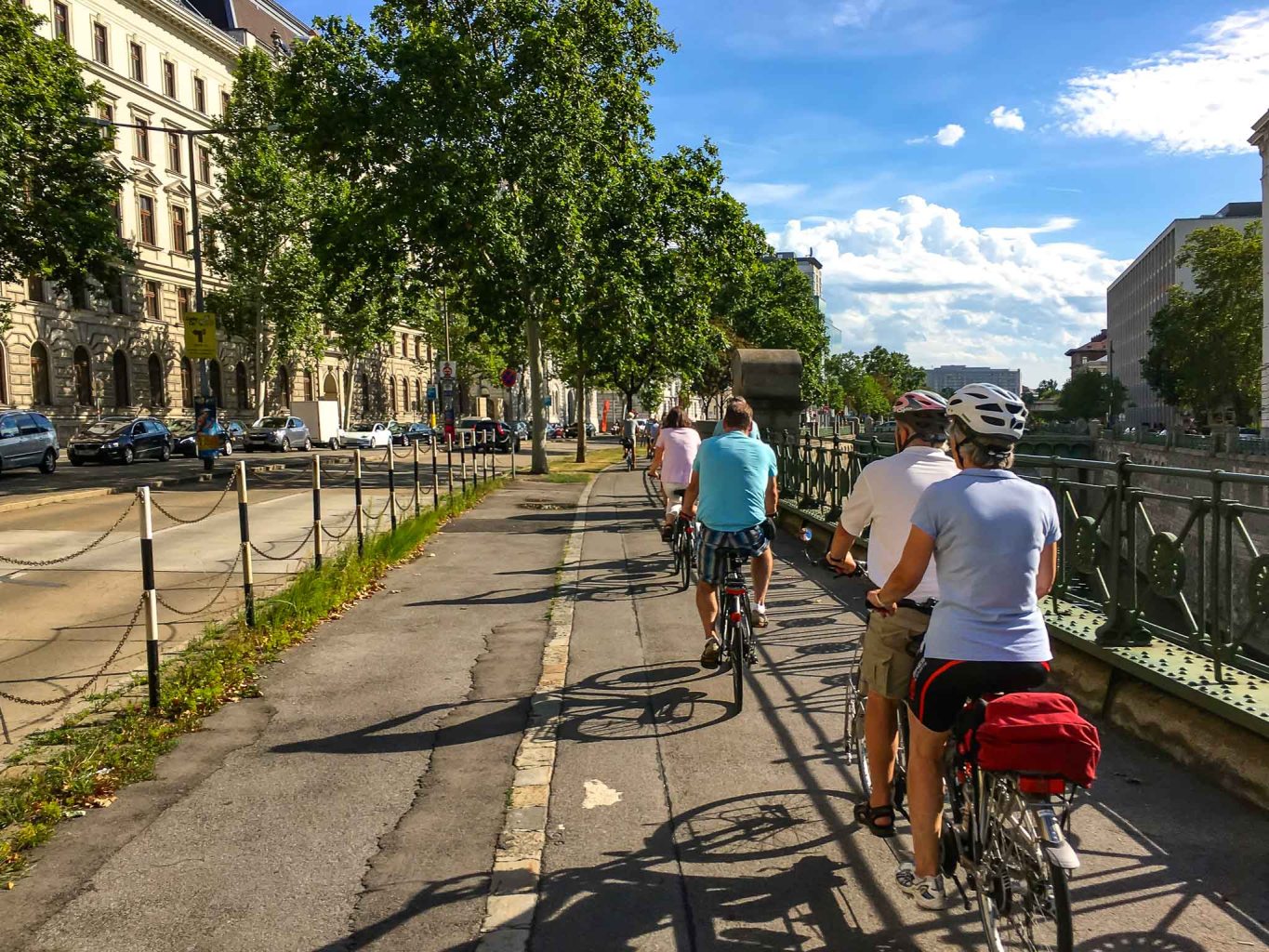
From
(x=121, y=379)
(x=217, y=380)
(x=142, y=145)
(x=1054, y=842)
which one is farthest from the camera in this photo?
(x=217, y=380)

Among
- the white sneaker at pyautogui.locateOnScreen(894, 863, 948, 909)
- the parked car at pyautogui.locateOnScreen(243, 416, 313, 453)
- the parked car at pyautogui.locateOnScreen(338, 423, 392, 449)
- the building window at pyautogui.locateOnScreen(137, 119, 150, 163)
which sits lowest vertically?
the parked car at pyautogui.locateOnScreen(338, 423, 392, 449)

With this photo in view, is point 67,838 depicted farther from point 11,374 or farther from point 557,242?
point 11,374

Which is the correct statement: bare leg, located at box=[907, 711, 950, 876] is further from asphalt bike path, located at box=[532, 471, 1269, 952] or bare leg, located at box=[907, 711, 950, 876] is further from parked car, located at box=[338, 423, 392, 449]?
parked car, located at box=[338, 423, 392, 449]

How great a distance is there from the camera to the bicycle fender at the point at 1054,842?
8.85ft

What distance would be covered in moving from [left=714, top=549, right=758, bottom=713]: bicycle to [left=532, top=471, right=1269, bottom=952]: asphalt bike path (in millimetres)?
224

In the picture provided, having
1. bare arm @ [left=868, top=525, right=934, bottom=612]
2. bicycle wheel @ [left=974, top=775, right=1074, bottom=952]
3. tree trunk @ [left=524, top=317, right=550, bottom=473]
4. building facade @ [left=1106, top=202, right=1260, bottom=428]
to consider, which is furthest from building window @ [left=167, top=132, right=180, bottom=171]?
building facade @ [left=1106, top=202, right=1260, bottom=428]

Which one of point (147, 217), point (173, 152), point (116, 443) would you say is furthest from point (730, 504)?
point (173, 152)

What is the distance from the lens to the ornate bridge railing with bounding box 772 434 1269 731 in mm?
4957

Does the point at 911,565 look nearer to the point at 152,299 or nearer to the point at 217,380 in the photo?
the point at 152,299

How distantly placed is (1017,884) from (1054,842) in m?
0.29

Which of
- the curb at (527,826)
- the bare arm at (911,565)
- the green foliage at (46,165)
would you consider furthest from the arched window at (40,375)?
the bare arm at (911,565)

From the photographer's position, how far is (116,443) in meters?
35.0

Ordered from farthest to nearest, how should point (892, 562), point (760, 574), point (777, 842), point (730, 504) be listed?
point (760, 574) → point (730, 504) → point (777, 842) → point (892, 562)

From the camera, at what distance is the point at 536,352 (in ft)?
102
